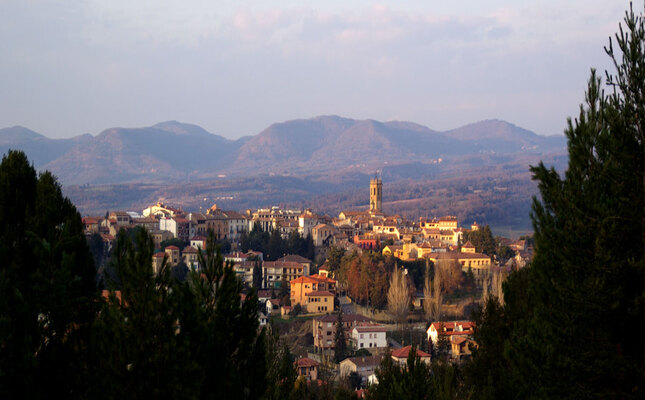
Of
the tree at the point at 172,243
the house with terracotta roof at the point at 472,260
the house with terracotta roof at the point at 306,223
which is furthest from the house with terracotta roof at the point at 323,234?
the house with terracotta roof at the point at 472,260

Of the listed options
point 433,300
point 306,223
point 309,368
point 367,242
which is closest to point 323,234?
A: point 306,223

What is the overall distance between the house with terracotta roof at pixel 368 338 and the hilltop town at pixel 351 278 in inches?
1.5

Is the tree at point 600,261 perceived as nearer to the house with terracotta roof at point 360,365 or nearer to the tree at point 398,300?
the house with terracotta roof at point 360,365

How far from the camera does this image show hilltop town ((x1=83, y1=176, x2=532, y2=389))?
28.4m

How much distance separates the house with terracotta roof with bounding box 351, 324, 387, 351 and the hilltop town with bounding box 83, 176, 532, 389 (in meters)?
0.04

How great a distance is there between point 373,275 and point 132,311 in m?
30.4

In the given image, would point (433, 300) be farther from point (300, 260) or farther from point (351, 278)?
A: point (300, 260)

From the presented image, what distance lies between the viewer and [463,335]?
27.9 meters

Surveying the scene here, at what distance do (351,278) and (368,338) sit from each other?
22.1 feet

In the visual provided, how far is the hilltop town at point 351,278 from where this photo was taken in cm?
2841

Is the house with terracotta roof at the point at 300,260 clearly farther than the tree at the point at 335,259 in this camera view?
Yes

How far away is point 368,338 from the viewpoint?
29609 mm

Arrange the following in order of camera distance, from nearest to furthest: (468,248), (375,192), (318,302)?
(318,302), (468,248), (375,192)

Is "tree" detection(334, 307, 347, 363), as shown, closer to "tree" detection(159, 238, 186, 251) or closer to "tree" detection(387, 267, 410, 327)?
"tree" detection(387, 267, 410, 327)
